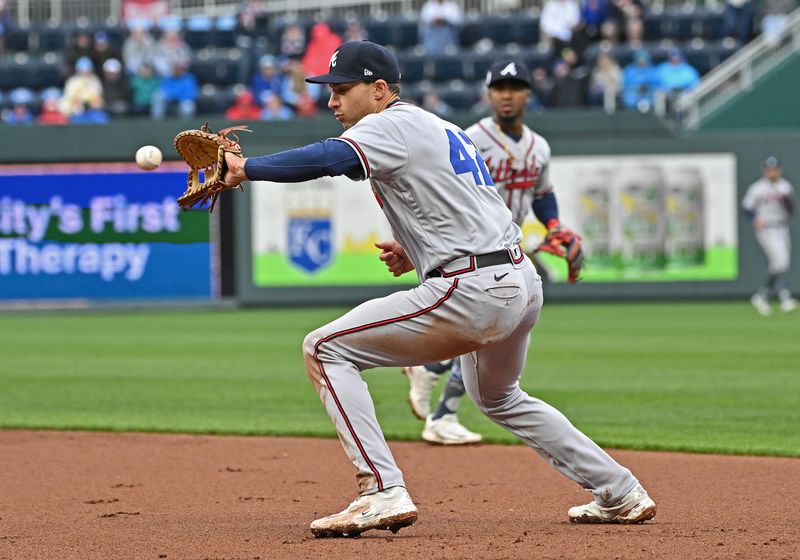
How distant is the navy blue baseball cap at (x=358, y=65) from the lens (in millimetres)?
4785

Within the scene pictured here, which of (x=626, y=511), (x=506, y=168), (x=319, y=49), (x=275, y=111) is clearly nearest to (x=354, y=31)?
(x=319, y=49)

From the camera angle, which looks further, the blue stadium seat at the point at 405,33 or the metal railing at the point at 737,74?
the blue stadium seat at the point at 405,33

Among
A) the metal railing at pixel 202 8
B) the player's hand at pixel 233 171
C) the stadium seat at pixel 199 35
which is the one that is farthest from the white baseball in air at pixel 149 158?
the metal railing at pixel 202 8

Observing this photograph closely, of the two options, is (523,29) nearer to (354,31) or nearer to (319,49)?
(354,31)

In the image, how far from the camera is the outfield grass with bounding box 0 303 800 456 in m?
8.59

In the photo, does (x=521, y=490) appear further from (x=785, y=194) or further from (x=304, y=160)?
(x=785, y=194)

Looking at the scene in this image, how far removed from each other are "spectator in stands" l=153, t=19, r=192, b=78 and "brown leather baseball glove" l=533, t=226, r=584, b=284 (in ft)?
52.9

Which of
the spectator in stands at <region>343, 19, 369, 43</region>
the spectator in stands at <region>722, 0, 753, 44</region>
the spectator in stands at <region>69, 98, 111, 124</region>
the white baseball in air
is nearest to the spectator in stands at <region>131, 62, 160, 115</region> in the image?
the spectator in stands at <region>69, 98, 111, 124</region>

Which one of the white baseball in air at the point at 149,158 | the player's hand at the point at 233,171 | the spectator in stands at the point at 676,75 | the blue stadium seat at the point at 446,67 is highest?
the blue stadium seat at the point at 446,67

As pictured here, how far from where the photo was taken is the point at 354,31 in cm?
2252

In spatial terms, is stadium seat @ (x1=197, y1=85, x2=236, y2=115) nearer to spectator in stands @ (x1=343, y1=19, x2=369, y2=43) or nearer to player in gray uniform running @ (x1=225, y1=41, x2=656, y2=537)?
spectator in stands @ (x1=343, y1=19, x2=369, y2=43)

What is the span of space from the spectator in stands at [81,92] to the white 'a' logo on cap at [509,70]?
15009 millimetres

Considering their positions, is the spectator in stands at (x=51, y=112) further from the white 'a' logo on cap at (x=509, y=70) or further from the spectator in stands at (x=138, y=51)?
the white 'a' logo on cap at (x=509, y=70)

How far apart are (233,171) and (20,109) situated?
723 inches
